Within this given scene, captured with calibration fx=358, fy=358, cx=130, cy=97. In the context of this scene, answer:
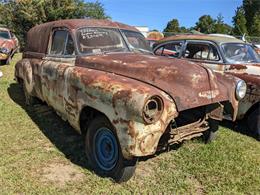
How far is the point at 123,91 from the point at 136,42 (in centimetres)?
236

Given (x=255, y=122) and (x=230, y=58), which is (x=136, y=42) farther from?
(x=255, y=122)

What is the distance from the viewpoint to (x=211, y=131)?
5.88 meters

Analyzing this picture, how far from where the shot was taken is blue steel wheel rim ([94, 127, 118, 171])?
14.8 feet

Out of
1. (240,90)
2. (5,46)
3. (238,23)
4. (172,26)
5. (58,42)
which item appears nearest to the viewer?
(240,90)

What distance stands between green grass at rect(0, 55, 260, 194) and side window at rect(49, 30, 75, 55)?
140 cm

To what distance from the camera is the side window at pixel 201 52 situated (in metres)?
7.59

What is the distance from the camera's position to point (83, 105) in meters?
4.84

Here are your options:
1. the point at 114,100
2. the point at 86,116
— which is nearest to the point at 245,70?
the point at 86,116

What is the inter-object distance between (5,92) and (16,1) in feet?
61.9

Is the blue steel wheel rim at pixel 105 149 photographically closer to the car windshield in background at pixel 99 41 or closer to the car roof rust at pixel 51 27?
the car windshield in background at pixel 99 41

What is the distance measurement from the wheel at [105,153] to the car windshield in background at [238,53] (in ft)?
12.4

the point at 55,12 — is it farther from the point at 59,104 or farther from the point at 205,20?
the point at 205,20

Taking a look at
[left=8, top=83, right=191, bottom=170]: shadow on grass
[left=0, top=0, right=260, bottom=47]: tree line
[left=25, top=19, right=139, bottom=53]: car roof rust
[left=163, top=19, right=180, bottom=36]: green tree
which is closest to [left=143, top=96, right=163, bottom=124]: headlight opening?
[left=8, top=83, right=191, bottom=170]: shadow on grass

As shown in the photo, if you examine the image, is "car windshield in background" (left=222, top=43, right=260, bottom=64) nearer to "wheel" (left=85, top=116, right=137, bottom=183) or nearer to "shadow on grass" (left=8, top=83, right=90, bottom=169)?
"shadow on grass" (left=8, top=83, right=90, bottom=169)
